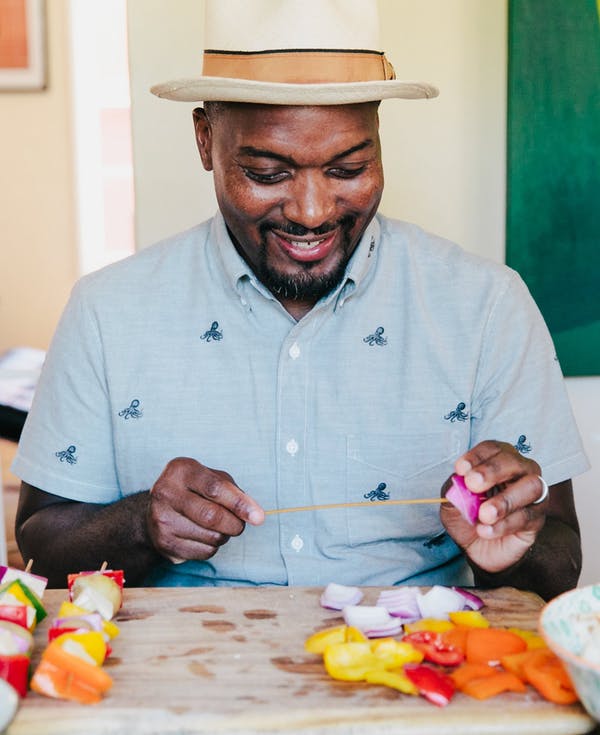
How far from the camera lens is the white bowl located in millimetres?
1078

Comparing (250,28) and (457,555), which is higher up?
(250,28)

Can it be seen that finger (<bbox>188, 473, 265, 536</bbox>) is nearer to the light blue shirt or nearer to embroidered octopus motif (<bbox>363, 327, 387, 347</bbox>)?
the light blue shirt

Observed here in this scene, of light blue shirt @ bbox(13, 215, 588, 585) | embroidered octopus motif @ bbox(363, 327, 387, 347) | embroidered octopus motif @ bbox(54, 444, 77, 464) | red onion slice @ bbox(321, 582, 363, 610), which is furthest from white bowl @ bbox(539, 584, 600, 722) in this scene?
embroidered octopus motif @ bbox(54, 444, 77, 464)

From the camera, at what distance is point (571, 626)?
1201 millimetres

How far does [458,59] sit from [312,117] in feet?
2.84

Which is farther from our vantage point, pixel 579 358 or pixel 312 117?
pixel 579 358

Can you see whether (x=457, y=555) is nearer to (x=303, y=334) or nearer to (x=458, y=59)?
(x=303, y=334)

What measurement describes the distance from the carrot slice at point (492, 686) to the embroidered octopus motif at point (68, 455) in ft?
2.92

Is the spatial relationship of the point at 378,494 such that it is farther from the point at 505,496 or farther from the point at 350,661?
the point at 350,661

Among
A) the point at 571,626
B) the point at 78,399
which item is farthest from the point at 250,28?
the point at 571,626

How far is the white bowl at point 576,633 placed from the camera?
42.4 inches

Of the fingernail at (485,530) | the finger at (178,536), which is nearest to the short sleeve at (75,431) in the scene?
the finger at (178,536)

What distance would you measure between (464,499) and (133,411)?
0.66 meters

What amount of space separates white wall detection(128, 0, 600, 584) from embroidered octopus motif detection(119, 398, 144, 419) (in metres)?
0.73
